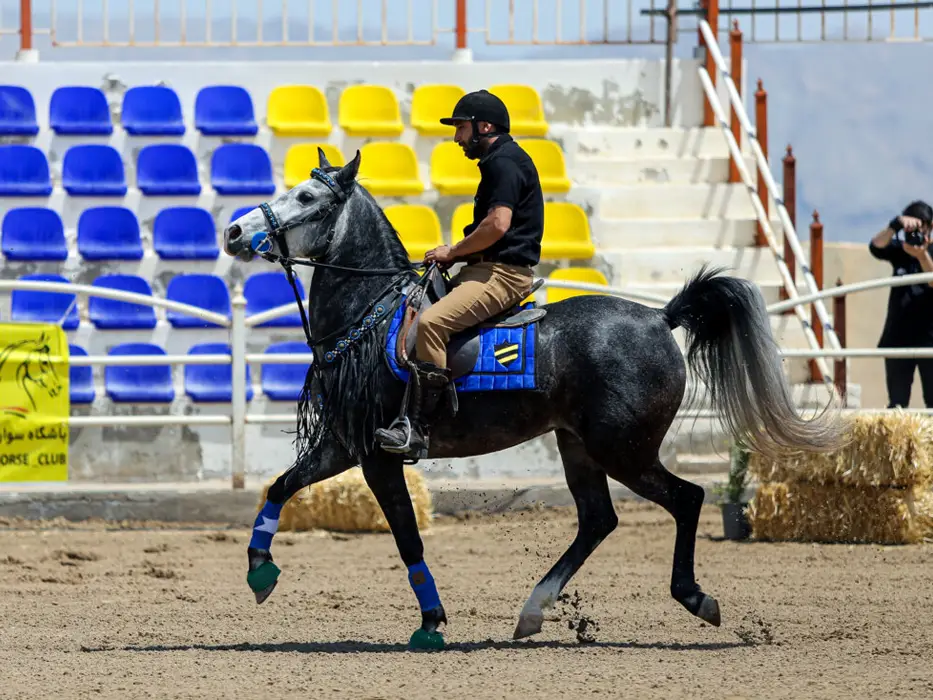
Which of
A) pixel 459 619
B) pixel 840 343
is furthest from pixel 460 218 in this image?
pixel 459 619

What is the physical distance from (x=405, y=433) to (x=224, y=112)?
9.46 meters

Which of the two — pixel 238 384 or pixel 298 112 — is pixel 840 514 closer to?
pixel 238 384

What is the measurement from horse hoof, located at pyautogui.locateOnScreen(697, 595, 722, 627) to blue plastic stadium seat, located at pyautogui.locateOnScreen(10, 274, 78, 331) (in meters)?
8.13

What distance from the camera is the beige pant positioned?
6.22 m

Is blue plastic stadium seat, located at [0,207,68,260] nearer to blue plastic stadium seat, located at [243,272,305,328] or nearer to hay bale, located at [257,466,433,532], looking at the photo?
blue plastic stadium seat, located at [243,272,305,328]

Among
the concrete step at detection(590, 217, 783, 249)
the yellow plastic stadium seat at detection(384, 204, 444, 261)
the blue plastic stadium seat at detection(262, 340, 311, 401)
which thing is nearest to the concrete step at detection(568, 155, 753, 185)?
the concrete step at detection(590, 217, 783, 249)

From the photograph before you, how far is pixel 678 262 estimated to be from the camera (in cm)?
1410

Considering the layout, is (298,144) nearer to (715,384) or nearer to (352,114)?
(352,114)

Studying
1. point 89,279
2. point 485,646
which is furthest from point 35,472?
point 485,646

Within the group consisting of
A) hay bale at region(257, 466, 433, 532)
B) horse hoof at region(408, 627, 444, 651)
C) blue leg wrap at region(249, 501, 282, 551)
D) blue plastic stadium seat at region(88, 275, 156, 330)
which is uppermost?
blue plastic stadium seat at region(88, 275, 156, 330)

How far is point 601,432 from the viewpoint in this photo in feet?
20.9

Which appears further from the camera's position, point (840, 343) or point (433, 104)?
point (433, 104)

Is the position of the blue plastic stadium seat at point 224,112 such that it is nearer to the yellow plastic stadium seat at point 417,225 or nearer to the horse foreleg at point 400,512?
the yellow plastic stadium seat at point 417,225

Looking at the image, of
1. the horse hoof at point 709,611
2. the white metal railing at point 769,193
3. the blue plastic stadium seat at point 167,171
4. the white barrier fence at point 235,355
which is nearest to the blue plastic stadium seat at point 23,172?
the blue plastic stadium seat at point 167,171
